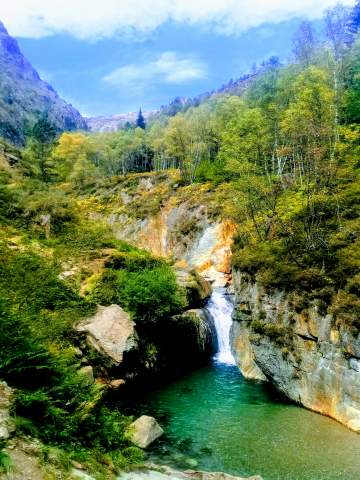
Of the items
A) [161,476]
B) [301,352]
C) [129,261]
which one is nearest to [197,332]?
[129,261]

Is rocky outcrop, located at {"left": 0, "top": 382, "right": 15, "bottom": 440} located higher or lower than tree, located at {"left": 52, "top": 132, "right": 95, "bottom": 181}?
lower

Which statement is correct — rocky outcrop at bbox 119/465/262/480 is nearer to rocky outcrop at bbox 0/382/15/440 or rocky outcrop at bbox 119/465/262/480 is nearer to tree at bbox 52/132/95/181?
rocky outcrop at bbox 0/382/15/440

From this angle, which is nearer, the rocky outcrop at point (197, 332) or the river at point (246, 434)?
the river at point (246, 434)

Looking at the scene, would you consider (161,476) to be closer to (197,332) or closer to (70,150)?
(197,332)

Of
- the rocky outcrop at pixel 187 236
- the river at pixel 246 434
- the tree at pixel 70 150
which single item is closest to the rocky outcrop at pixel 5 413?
the river at pixel 246 434

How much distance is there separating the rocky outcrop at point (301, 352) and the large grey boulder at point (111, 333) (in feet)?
21.5

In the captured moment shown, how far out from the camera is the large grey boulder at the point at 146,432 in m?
14.9

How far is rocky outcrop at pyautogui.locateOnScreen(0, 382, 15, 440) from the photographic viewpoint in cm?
751

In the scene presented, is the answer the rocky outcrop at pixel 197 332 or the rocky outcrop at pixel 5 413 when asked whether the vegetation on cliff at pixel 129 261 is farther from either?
the rocky outcrop at pixel 197 332

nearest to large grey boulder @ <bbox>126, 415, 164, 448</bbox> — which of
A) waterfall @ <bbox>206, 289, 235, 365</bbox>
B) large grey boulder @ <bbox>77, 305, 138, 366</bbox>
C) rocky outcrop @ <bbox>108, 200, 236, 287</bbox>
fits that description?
large grey boulder @ <bbox>77, 305, 138, 366</bbox>

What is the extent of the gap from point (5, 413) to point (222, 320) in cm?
2257

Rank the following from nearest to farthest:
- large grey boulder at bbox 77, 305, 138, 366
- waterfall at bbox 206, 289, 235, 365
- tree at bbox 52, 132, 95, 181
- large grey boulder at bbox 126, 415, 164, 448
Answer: large grey boulder at bbox 126, 415, 164, 448
large grey boulder at bbox 77, 305, 138, 366
waterfall at bbox 206, 289, 235, 365
tree at bbox 52, 132, 95, 181

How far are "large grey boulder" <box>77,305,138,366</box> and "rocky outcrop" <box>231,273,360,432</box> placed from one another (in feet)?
21.5

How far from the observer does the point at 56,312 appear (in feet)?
66.9
